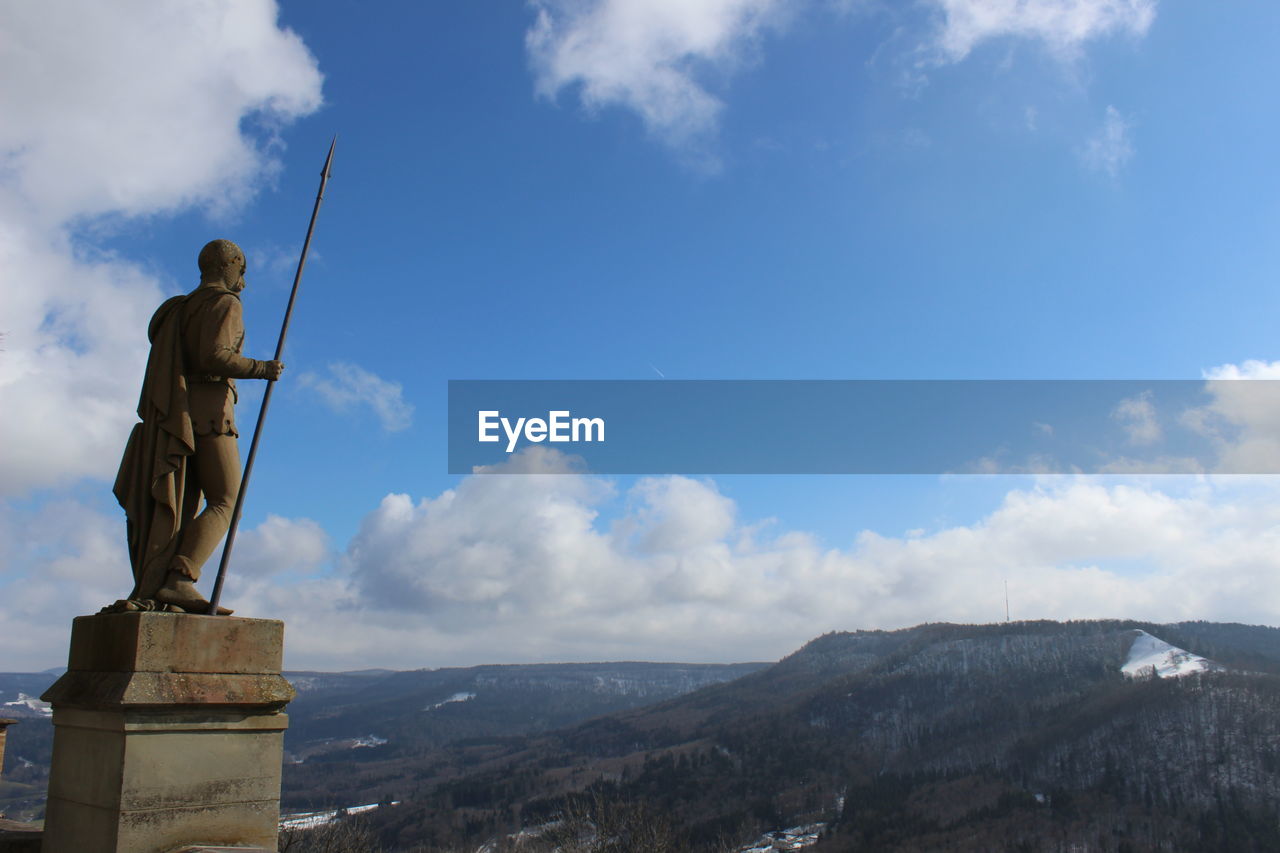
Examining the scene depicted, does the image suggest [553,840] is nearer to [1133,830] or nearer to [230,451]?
[1133,830]

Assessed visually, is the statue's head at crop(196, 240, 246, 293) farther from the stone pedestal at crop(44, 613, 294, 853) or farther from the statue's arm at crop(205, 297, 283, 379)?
the stone pedestal at crop(44, 613, 294, 853)

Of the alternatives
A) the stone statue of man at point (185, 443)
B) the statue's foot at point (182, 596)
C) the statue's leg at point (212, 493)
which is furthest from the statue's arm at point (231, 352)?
the statue's foot at point (182, 596)

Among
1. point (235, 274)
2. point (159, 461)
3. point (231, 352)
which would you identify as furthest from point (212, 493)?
point (235, 274)

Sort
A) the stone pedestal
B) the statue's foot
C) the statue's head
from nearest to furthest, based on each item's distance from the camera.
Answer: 1. the stone pedestal
2. the statue's foot
3. the statue's head

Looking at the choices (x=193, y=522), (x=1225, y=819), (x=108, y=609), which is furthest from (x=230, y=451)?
(x=1225, y=819)

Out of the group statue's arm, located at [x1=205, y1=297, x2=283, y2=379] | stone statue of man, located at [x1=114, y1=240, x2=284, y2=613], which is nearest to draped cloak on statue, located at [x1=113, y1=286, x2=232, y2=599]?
stone statue of man, located at [x1=114, y1=240, x2=284, y2=613]

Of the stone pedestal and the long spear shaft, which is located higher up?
the long spear shaft

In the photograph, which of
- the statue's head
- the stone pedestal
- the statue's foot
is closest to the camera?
the stone pedestal
